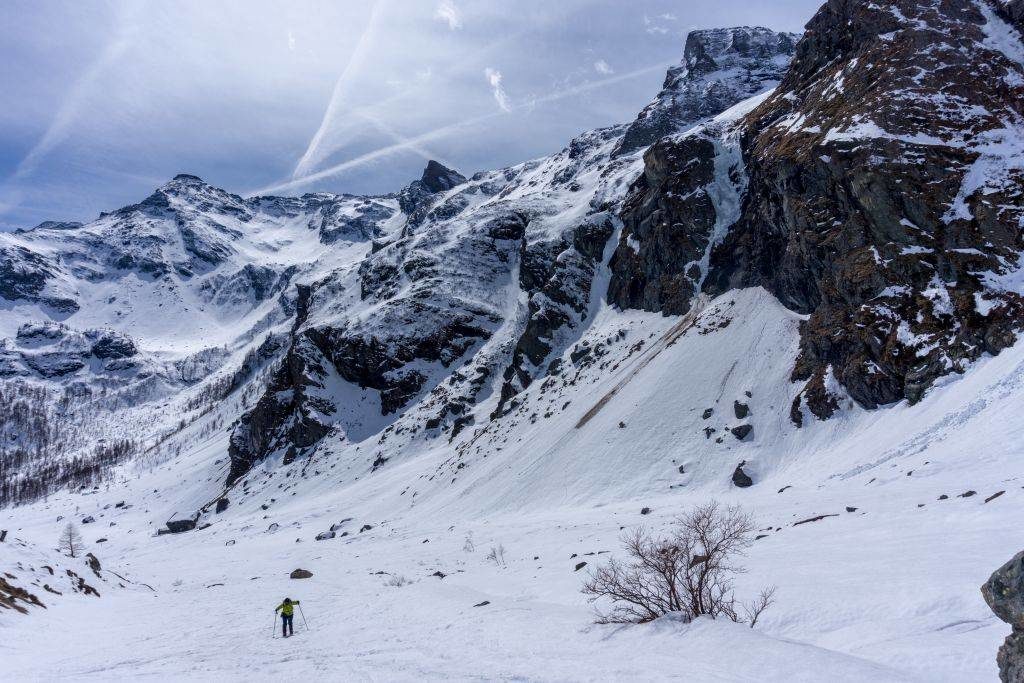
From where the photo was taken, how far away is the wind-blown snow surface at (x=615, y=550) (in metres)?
13.9

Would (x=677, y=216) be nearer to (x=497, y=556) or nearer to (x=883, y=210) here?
(x=883, y=210)

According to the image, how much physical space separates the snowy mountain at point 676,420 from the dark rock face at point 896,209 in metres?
0.28

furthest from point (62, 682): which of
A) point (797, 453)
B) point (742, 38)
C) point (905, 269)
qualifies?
point (742, 38)

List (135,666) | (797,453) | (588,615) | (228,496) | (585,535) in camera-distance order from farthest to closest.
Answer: (228,496) < (797,453) < (585,535) < (588,615) < (135,666)

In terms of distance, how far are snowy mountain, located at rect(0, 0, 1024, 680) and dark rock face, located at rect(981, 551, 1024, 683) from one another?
2292 millimetres

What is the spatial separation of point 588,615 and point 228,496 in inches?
4005

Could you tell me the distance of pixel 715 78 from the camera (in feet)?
543

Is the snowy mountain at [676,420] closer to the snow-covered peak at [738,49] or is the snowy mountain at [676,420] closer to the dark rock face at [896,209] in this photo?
the dark rock face at [896,209]

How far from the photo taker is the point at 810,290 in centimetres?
6381

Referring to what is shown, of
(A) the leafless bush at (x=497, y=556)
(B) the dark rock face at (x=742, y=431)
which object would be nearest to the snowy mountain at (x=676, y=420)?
(A) the leafless bush at (x=497, y=556)

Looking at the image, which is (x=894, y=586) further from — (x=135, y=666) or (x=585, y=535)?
(x=585, y=535)

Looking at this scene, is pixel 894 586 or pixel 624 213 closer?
pixel 894 586

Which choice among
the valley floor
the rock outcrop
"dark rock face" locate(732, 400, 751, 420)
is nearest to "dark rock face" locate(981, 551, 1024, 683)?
the valley floor

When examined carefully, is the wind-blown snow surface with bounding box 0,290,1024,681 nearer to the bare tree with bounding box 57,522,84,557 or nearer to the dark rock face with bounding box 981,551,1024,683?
the dark rock face with bounding box 981,551,1024,683
